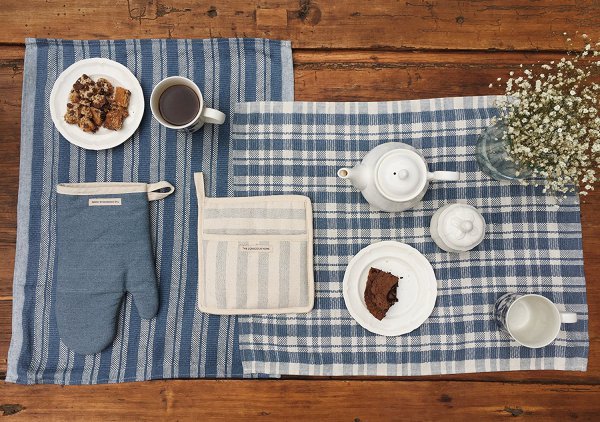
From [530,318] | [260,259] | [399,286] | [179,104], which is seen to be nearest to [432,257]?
[399,286]

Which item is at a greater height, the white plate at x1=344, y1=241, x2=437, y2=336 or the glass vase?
the glass vase

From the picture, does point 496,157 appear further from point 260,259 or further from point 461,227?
point 260,259

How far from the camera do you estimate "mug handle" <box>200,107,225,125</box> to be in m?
0.79

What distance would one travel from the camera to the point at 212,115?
793mm

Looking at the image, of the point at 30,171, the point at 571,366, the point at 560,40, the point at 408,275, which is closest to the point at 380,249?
the point at 408,275

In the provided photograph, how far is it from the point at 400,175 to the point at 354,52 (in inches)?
12.5

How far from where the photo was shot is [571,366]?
846 millimetres

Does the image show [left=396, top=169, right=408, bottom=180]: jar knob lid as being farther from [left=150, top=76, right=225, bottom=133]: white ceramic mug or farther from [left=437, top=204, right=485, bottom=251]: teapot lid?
[left=150, top=76, right=225, bottom=133]: white ceramic mug

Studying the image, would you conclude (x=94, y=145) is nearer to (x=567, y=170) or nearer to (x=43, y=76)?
(x=43, y=76)

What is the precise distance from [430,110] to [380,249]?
276 mm

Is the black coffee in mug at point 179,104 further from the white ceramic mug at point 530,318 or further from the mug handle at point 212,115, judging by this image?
the white ceramic mug at point 530,318

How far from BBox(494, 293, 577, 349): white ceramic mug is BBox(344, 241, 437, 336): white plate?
12 centimetres

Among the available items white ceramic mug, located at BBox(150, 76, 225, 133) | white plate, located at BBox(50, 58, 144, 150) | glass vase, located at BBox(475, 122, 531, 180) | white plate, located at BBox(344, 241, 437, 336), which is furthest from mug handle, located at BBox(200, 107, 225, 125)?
glass vase, located at BBox(475, 122, 531, 180)

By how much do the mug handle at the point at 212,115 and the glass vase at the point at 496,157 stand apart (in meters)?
0.47
